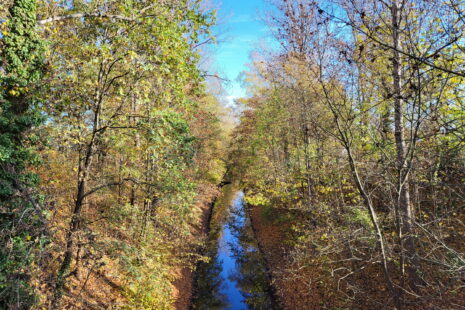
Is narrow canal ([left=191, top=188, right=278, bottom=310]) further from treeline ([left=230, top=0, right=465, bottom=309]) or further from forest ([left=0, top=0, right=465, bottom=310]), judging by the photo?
treeline ([left=230, top=0, right=465, bottom=309])

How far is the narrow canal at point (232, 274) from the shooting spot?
1291 centimetres

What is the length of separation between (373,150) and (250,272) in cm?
1099

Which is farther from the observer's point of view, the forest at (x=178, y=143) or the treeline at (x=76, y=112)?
the treeline at (x=76, y=112)

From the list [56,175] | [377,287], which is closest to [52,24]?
[56,175]

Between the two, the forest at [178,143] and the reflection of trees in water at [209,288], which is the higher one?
the forest at [178,143]

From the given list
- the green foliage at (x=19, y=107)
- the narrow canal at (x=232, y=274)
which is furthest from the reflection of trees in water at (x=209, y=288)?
the green foliage at (x=19, y=107)

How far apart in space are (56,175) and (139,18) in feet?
24.2

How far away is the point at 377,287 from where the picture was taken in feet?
32.8

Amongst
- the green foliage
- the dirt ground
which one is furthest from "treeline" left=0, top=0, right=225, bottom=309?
the dirt ground

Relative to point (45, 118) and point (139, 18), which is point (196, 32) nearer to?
point (139, 18)

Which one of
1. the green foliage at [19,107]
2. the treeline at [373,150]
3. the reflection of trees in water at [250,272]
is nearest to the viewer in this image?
the treeline at [373,150]

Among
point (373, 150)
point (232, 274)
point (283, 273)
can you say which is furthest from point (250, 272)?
point (373, 150)

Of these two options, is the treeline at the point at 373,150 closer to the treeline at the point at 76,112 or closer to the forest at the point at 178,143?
the forest at the point at 178,143

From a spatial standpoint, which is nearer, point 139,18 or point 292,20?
point 292,20
